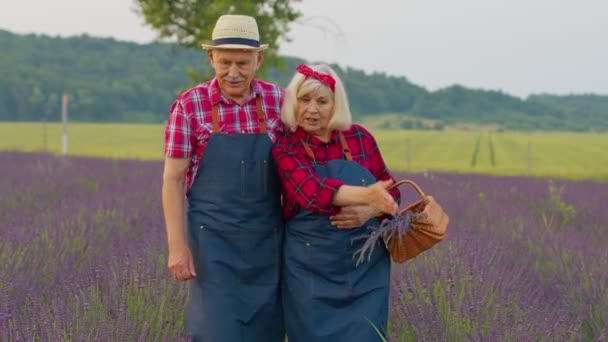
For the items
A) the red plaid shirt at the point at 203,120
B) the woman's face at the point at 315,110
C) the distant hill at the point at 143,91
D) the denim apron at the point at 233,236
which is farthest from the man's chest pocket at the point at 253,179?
the distant hill at the point at 143,91

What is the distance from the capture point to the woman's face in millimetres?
2613

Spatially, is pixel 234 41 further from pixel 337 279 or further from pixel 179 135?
pixel 337 279

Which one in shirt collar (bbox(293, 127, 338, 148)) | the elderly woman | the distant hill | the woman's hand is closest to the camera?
the woman's hand

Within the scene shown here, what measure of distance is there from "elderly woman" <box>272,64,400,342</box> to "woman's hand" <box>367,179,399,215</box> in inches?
2.2

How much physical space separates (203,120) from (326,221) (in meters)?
0.59

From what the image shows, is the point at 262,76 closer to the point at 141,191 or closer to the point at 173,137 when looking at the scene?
the point at 141,191

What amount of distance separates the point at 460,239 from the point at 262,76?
1134cm

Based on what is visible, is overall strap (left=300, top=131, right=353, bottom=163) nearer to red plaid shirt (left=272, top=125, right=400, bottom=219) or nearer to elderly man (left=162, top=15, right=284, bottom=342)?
red plaid shirt (left=272, top=125, right=400, bottom=219)

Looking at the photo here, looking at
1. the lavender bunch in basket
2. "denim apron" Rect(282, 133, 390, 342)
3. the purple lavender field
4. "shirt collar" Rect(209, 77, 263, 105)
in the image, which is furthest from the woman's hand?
"shirt collar" Rect(209, 77, 263, 105)

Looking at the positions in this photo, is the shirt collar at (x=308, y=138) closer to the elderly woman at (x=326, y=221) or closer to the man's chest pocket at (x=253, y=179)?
the elderly woman at (x=326, y=221)

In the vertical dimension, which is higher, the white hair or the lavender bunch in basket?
the white hair

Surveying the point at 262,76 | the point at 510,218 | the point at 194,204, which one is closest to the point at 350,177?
the point at 194,204

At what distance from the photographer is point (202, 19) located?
14531 mm

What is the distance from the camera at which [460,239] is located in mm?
4219
